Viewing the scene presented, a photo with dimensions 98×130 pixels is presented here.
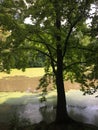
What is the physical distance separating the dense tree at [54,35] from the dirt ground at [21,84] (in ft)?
34.8

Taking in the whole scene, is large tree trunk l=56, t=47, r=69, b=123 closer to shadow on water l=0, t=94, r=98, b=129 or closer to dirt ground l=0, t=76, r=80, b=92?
shadow on water l=0, t=94, r=98, b=129

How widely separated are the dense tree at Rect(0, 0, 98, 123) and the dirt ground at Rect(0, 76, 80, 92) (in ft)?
34.8

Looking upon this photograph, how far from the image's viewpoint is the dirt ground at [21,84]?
81.2ft

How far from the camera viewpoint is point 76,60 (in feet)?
45.3

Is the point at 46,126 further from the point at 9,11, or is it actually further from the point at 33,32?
the point at 9,11

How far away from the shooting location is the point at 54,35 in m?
12.3

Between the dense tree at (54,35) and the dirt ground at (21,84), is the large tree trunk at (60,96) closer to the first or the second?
the dense tree at (54,35)

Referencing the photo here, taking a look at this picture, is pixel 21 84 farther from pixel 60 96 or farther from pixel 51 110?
pixel 60 96

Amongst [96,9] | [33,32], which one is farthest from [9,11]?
[96,9]

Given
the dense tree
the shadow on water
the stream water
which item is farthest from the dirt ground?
the dense tree

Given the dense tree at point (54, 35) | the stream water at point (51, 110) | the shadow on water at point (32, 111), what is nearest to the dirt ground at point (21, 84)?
the shadow on water at point (32, 111)

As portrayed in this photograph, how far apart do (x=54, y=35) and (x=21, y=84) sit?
46.8ft

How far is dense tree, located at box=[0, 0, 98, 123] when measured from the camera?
11758mm

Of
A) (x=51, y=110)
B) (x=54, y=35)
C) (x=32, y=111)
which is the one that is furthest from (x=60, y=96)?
(x=32, y=111)
